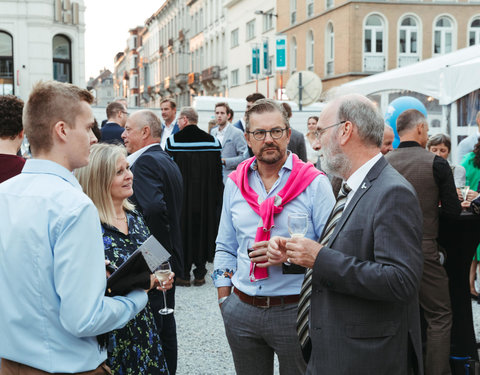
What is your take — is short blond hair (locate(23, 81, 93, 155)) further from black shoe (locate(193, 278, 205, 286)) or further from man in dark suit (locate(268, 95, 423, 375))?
black shoe (locate(193, 278, 205, 286))

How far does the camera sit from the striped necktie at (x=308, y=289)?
2.57 metres

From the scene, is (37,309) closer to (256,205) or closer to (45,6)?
(256,205)

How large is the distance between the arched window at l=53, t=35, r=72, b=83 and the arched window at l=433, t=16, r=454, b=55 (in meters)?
18.3

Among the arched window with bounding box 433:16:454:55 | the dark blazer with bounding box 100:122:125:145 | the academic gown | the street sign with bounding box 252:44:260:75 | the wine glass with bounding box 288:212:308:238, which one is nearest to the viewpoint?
the wine glass with bounding box 288:212:308:238

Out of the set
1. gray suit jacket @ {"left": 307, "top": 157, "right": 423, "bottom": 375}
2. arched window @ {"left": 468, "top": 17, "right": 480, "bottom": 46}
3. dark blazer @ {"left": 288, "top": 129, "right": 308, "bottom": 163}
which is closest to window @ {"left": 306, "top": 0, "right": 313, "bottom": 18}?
arched window @ {"left": 468, "top": 17, "right": 480, "bottom": 46}

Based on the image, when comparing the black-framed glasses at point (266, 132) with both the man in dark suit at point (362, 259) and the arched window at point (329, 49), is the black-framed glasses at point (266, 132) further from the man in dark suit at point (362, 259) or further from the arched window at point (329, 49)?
the arched window at point (329, 49)

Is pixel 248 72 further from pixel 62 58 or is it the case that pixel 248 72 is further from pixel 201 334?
pixel 201 334

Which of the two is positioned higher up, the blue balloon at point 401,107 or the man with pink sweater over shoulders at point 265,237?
the blue balloon at point 401,107

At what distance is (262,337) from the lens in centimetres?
300

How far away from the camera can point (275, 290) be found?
118 inches

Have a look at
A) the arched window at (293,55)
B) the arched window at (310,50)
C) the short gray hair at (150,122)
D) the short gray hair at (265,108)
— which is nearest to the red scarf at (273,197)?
the short gray hair at (265,108)

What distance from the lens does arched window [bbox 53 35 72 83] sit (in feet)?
73.1

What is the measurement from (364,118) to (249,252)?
0.91 m

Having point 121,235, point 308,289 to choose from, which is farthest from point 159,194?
point 308,289
